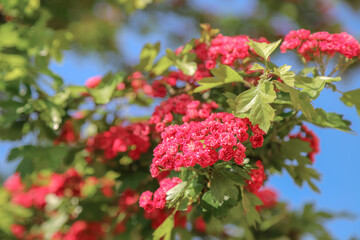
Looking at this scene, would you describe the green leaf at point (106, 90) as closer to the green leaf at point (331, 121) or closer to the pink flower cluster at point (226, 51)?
the pink flower cluster at point (226, 51)

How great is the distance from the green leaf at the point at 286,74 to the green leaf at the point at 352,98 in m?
0.49

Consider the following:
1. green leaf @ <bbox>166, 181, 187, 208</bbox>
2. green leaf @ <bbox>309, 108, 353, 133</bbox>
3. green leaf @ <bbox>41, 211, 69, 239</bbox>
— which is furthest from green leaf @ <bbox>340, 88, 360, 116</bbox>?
green leaf @ <bbox>41, 211, 69, 239</bbox>

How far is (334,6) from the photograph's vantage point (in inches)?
263

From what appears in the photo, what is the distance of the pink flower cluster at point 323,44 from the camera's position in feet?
Result: 5.43

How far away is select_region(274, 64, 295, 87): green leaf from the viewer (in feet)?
4.33

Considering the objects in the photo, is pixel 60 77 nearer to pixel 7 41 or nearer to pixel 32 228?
pixel 7 41

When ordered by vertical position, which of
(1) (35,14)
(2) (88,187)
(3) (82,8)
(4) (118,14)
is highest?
(1) (35,14)

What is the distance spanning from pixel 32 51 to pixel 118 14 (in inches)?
171

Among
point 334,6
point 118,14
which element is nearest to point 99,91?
point 118,14

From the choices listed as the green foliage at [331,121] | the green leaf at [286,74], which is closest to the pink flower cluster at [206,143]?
the green leaf at [286,74]

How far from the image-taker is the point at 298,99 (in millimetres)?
1349

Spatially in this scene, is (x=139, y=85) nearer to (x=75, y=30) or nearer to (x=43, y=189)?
(x=43, y=189)

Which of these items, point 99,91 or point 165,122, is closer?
point 165,122

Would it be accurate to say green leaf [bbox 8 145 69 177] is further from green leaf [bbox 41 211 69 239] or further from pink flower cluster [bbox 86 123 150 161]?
green leaf [bbox 41 211 69 239]
